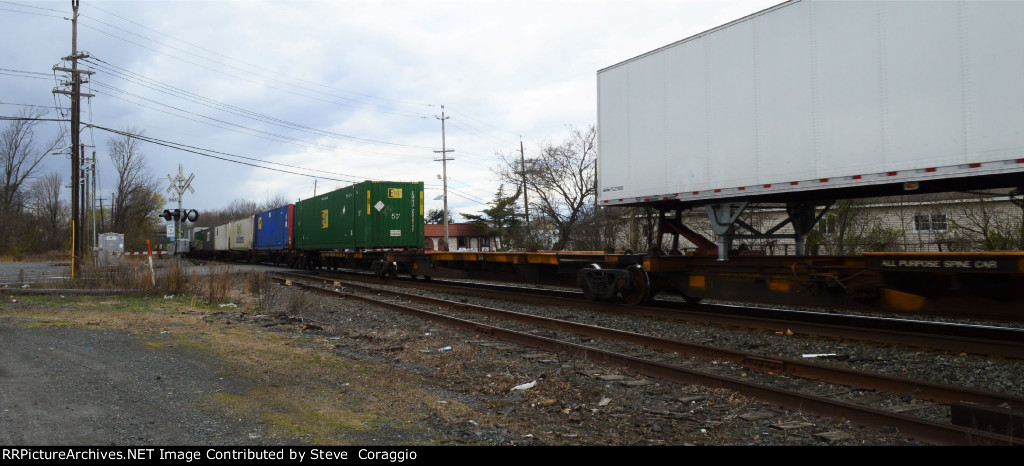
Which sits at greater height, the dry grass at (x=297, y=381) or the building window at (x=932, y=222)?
the building window at (x=932, y=222)

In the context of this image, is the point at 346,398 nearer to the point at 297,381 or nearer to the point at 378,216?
the point at 297,381

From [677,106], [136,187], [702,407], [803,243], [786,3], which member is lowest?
[702,407]

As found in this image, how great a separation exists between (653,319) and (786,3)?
524 centimetres

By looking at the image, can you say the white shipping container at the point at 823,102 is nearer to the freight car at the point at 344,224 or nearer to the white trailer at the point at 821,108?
the white trailer at the point at 821,108

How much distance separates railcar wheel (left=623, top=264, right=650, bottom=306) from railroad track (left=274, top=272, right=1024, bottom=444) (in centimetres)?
231

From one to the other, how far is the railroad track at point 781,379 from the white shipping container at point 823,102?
2666 mm

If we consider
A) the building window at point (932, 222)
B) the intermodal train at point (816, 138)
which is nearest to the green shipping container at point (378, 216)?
the intermodal train at point (816, 138)

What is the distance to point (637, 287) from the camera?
1144 cm

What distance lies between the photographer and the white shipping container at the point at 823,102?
6.43 m

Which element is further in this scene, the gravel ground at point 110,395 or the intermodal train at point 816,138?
the intermodal train at point 816,138

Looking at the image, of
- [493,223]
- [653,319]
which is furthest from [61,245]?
[653,319]

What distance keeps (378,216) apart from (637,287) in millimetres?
12144

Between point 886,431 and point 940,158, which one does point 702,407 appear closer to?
point 886,431

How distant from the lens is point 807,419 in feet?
16.1
